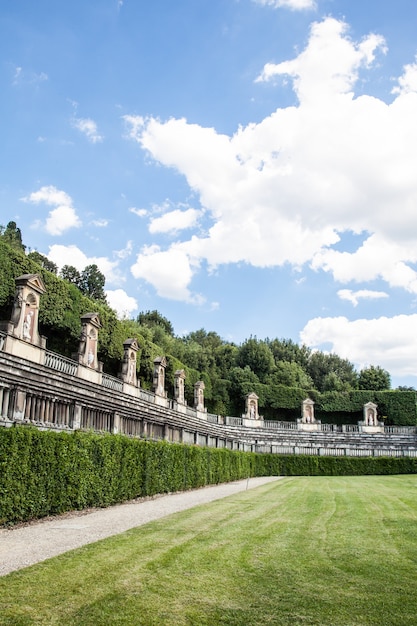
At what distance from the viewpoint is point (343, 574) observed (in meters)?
7.00

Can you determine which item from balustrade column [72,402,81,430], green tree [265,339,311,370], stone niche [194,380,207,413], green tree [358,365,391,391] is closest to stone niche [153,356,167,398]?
stone niche [194,380,207,413]

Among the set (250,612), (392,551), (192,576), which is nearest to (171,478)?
(392,551)

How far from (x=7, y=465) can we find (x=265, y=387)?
5147 cm

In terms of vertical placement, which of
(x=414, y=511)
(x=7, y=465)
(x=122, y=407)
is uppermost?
(x=122, y=407)

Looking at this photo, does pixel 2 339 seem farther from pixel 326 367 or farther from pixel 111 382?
pixel 326 367

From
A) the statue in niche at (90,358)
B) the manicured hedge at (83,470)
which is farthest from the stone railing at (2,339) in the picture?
the statue in niche at (90,358)

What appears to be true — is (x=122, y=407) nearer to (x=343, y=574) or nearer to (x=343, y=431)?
(x=343, y=574)

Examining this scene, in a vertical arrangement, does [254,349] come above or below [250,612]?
above

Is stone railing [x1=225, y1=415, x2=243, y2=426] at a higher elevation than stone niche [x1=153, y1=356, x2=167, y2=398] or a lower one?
lower

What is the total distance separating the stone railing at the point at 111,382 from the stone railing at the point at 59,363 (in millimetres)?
→ 3820

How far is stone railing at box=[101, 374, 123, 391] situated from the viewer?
2797 centimetres

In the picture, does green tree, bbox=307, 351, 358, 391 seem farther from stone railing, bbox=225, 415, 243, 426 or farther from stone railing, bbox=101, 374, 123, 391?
stone railing, bbox=101, 374, 123, 391

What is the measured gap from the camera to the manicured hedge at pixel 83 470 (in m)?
11.7

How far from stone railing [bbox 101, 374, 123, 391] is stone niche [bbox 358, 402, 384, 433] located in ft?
117
